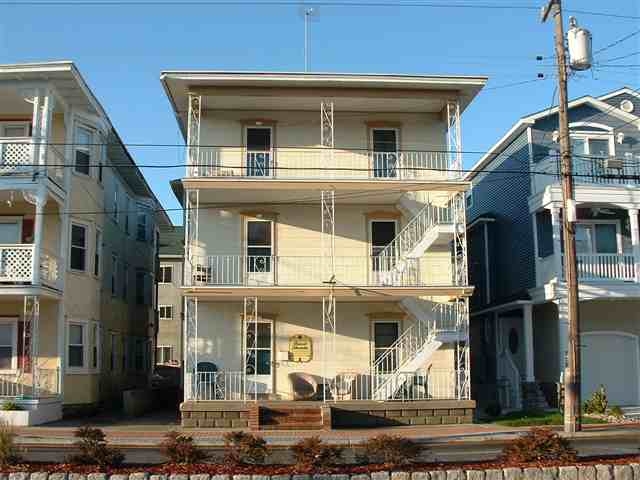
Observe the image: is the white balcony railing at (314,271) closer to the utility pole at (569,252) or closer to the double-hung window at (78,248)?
the double-hung window at (78,248)

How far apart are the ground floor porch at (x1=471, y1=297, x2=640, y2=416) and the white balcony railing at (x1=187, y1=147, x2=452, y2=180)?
18.5 feet

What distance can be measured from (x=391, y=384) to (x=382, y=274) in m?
3.81

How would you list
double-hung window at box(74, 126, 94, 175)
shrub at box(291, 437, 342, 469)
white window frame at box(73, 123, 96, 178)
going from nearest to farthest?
shrub at box(291, 437, 342, 469) < white window frame at box(73, 123, 96, 178) < double-hung window at box(74, 126, 94, 175)

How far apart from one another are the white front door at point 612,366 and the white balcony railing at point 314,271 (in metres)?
5.80

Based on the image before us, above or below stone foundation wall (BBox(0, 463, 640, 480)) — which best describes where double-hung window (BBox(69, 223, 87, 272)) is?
above

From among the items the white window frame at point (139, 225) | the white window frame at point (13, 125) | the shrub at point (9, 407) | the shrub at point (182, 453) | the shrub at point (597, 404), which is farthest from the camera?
the white window frame at point (139, 225)

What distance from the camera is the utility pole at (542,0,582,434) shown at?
1877cm

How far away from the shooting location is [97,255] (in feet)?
86.7

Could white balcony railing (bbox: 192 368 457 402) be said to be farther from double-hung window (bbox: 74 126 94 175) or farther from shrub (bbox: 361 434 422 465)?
shrub (bbox: 361 434 422 465)

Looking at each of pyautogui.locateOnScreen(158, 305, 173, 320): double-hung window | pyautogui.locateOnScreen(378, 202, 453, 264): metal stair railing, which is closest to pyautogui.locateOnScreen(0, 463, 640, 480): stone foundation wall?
pyautogui.locateOnScreen(378, 202, 453, 264): metal stair railing

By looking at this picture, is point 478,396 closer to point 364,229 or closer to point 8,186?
point 364,229

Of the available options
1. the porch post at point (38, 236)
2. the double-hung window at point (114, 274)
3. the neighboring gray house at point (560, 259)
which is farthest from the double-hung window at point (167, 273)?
the porch post at point (38, 236)

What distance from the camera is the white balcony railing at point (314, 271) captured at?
23.4 meters

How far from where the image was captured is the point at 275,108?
24516 mm
